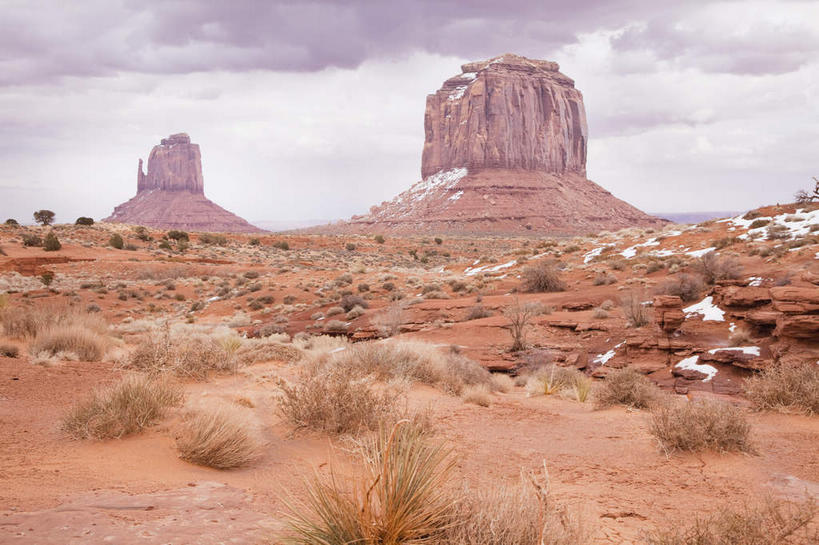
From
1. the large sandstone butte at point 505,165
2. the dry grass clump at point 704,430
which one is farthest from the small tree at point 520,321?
the large sandstone butte at point 505,165

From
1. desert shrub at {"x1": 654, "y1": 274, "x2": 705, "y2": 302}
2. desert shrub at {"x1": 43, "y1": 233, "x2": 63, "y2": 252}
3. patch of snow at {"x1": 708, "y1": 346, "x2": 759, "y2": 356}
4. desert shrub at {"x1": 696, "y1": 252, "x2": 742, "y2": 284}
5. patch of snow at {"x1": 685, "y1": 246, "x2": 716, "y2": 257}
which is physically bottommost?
patch of snow at {"x1": 708, "y1": 346, "x2": 759, "y2": 356}

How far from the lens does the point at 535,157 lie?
13950cm

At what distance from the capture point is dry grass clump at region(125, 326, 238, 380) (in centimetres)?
873

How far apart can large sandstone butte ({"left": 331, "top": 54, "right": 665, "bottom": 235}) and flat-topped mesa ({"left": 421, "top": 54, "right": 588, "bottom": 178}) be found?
0.26m

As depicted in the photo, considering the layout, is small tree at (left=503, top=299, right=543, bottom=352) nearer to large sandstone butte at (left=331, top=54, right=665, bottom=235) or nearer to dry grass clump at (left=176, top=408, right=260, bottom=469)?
dry grass clump at (left=176, top=408, right=260, bottom=469)

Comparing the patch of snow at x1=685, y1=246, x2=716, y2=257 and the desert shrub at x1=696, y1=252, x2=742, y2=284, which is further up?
the patch of snow at x1=685, y1=246, x2=716, y2=257

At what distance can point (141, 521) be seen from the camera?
3.65 metres

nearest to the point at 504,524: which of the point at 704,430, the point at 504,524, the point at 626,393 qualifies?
the point at 504,524

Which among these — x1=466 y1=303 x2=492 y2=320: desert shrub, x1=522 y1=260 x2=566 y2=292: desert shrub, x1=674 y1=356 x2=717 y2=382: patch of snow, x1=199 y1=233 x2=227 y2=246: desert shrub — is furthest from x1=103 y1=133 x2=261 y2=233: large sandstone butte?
x1=674 y1=356 x2=717 y2=382: patch of snow

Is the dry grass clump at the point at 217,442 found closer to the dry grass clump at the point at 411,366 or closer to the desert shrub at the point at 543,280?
the dry grass clump at the point at 411,366

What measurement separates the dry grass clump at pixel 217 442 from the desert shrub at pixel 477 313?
48.1ft

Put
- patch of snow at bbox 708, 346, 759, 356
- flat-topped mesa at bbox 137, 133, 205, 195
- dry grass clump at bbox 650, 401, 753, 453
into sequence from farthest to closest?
flat-topped mesa at bbox 137, 133, 205, 195
patch of snow at bbox 708, 346, 759, 356
dry grass clump at bbox 650, 401, 753, 453

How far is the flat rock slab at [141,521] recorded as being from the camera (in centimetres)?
330

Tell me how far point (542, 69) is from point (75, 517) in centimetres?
16875
